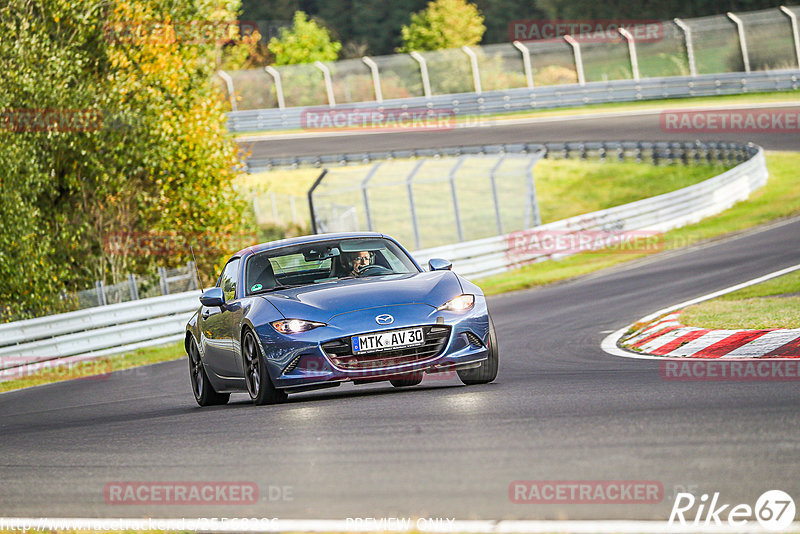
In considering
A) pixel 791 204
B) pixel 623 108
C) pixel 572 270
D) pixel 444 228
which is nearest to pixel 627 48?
pixel 623 108

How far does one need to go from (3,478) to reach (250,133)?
50.0 metres

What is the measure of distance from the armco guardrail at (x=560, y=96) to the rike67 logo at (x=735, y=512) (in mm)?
42640

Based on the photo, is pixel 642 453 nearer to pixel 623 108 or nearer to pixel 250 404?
pixel 250 404

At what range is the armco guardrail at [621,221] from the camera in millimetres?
25734

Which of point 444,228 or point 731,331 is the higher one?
point 731,331

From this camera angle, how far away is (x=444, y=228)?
133 ft

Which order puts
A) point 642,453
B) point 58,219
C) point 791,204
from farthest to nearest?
point 791,204
point 58,219
point 642,453

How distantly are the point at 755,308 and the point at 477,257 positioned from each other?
1266 centimetres
